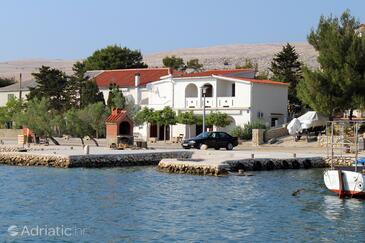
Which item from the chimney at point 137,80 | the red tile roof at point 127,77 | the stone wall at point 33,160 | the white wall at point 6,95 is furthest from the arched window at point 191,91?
the white wall at point 6,95

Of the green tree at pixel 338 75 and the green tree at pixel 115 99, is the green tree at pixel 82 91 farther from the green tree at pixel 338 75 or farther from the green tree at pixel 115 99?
the green tree at pixel 338 75

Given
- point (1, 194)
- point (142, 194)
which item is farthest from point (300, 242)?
point (1, 194)

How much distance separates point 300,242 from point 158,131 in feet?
173

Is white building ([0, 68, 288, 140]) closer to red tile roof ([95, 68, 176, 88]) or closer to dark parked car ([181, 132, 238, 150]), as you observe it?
red tile roof ([95, 68, 176, 88])

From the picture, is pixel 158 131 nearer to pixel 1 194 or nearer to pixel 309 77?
pixel 309 77

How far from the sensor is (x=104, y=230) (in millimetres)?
21688

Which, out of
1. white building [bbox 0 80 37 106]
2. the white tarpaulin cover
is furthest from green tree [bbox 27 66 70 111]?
the white tarpaulin cover

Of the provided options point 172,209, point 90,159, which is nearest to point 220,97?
point 90,159

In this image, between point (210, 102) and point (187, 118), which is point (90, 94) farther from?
point (187, 118)

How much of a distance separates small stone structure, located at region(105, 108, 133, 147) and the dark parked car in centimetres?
438

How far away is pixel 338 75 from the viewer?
2347 inches

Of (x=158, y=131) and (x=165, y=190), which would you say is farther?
(x=158, y=131)

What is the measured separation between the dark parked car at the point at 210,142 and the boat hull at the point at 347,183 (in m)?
21.8

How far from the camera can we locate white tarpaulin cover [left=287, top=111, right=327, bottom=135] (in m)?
62.5
